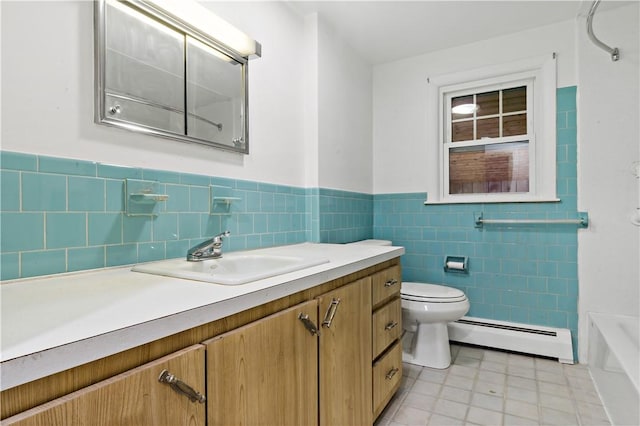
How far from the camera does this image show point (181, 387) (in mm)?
635

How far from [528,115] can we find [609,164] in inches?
24.7

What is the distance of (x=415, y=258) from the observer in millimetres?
2857

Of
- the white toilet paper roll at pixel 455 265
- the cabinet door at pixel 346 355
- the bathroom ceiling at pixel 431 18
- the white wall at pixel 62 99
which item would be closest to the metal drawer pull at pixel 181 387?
the cabinet door at pixel 346 355

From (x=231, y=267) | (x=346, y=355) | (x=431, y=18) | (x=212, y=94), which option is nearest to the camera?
(x=346, y=355)

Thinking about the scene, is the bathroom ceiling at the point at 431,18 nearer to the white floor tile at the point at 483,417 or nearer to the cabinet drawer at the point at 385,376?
the cabinet drawer at the point at 385,376

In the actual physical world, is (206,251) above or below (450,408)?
above

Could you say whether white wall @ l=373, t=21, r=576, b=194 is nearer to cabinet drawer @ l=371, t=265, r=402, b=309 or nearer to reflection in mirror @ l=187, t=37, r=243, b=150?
cabinet drawer @ l=371, t=265, r=402, b=309

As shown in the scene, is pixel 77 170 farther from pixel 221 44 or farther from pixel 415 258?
pixel 415 258

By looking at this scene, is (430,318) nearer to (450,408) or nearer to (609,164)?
(450,408)

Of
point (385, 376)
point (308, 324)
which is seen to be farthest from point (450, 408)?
point (308, 324)

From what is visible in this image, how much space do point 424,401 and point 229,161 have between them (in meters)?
1.63

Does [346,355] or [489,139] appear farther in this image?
[489,139]

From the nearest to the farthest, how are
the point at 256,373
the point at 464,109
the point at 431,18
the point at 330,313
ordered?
the point at 256,373
the point at 330,313
the point at 431,18
the point at 464,109

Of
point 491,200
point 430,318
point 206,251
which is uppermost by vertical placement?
point 491,200
